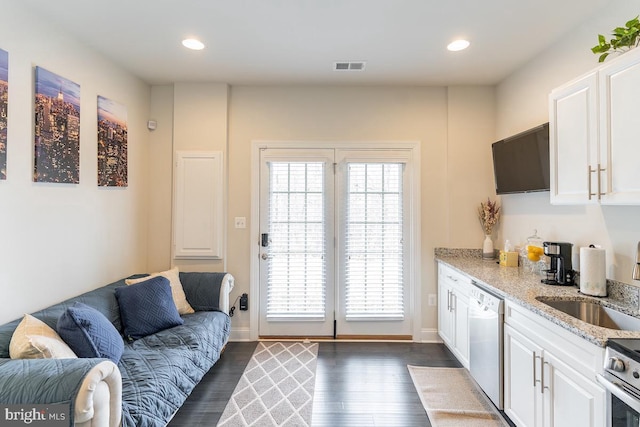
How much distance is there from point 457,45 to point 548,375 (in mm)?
2445

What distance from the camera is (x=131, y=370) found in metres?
1.98

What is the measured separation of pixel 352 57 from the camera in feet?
9.59

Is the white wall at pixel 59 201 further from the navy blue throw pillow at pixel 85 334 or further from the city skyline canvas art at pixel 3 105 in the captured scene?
the navy blue throw pillow at pixel 85 334

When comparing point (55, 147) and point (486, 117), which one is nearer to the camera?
point (55, 147)

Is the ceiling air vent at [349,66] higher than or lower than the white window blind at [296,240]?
higher

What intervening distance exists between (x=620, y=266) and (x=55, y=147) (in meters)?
3.88

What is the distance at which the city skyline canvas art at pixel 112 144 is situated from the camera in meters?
2.87

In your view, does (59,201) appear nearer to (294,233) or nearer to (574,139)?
(294,233)

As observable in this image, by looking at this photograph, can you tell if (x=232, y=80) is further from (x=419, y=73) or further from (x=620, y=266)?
(x=620, y=266)

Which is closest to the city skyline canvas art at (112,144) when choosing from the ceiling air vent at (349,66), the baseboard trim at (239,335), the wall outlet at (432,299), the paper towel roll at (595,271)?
the baseboard trim at (239,335)

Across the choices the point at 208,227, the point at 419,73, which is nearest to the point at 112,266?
the point at 208,227

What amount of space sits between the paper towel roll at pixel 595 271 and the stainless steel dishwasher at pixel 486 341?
0.52m

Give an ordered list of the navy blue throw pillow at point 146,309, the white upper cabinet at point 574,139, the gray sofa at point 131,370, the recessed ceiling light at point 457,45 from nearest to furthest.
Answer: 1. the gray sofa at point 131,370
2. the white upper cabinet at point 574,139
3. the navy blue throw pillow at point 146,309
4. the recessed ceiling light at point 457,45

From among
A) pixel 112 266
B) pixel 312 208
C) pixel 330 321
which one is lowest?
pixel 330 321
